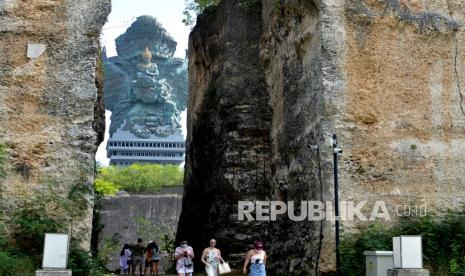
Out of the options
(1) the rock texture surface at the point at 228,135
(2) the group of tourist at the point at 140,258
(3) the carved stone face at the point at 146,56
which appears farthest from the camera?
(3) the carved stone face at the point at 146,56

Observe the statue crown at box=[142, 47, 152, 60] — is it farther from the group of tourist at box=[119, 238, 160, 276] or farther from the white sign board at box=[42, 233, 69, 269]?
the white sign board at box=[42, 233, 69, 269]

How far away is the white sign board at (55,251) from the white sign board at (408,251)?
4.44 metres

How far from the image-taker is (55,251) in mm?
8609

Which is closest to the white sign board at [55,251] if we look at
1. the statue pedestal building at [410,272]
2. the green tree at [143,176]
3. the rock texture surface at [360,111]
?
the rock texture surface at [360,111]

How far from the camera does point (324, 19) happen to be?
11758mm

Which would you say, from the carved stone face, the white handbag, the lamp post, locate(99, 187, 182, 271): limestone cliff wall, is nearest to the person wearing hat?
the white handbag

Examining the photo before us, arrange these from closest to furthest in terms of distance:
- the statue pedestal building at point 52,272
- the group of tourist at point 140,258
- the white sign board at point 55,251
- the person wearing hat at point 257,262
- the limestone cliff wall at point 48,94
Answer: the statue pedestal building at point 52,272 → the white sign board at point 55,251 → the person wearing hat at point 257,262 → the limestone cliff wall at point 48,94 → the group of tourist at point 140,258

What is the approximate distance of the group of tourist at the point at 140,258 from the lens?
1542 cm

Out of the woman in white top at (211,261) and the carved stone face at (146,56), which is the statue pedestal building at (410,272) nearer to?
the woman in white top at (211,261)

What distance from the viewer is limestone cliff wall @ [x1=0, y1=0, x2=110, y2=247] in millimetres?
10617

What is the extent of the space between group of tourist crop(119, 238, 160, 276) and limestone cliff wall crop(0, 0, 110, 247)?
5.06m
